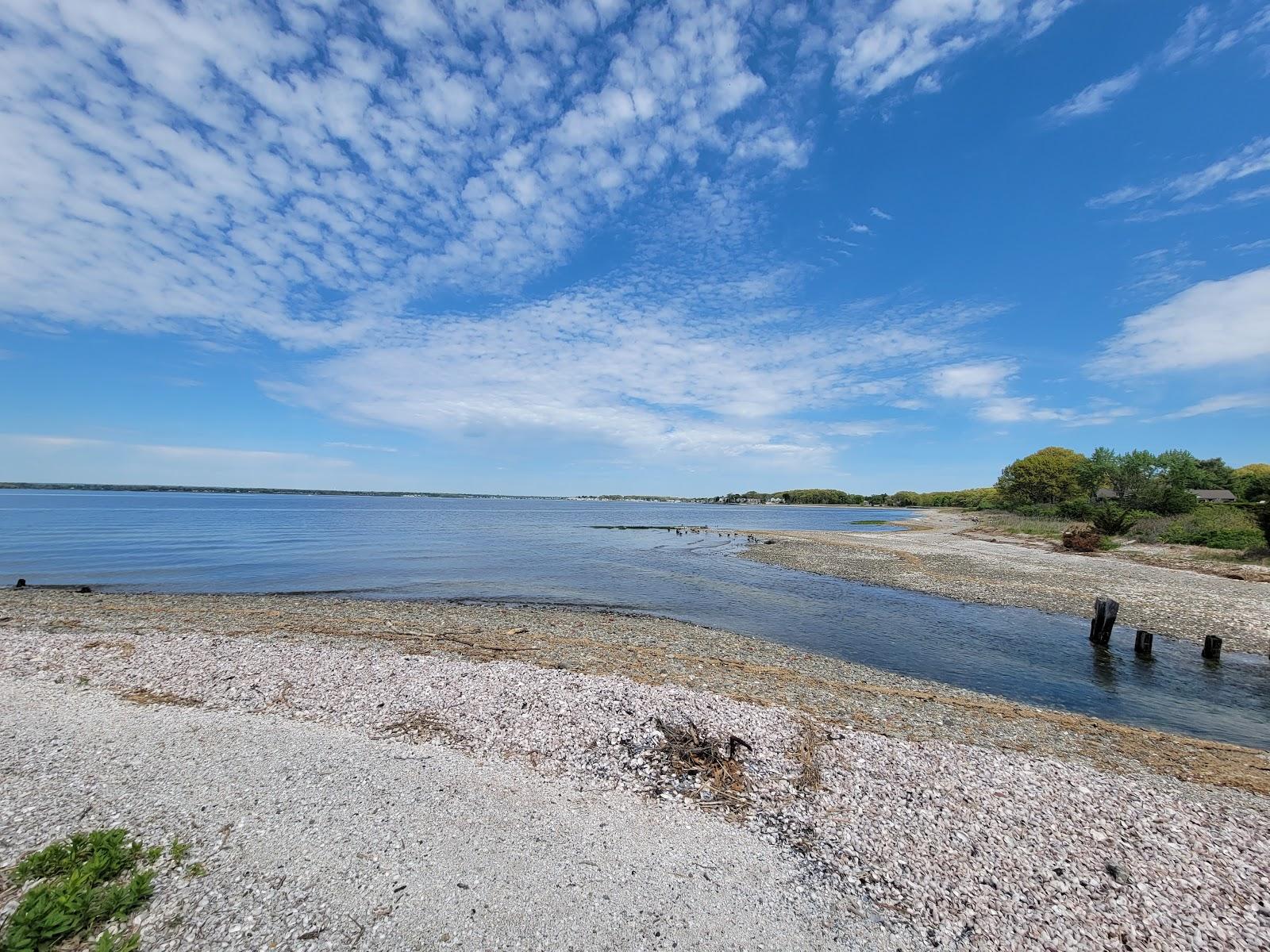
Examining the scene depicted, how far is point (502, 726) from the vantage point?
9047 millimetres

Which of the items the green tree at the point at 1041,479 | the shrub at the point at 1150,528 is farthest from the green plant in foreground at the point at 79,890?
the green tree at the point at 1041,479

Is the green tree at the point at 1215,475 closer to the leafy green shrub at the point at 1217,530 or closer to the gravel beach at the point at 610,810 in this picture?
the leafy green shrub at the point at 1217,530

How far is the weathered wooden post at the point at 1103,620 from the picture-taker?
1778cm

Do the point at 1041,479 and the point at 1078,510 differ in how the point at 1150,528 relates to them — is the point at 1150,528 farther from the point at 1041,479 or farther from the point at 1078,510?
the point at 1041,479

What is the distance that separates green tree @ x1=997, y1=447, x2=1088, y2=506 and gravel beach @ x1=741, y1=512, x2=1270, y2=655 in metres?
65.6

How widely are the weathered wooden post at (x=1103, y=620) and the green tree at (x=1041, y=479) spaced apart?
9653cm

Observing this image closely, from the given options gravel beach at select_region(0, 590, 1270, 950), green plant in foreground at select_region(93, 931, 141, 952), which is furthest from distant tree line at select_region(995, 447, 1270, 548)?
green plant in foreground at select_region(93, 931, 141, 952)

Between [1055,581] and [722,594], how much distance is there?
18.5m

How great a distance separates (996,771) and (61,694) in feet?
53.1

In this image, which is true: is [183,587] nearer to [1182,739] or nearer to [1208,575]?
[1182,739]

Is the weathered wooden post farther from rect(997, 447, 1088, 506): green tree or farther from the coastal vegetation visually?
rect(997, 447, 1088, 506): green tree

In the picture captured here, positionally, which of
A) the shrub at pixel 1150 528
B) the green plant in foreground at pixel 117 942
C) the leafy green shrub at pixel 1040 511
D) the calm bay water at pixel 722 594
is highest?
the leafy green shrub at pixel 1040 511

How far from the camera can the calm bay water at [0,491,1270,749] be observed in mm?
13828

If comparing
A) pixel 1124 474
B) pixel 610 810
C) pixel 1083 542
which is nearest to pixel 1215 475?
pixel 1124 474
